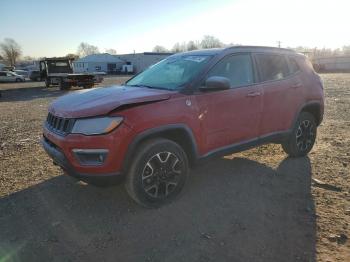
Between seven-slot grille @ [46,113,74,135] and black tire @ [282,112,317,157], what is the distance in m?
3.63

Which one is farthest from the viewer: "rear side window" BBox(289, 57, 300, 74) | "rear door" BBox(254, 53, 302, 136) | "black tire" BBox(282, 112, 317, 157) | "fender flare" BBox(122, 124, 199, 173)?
"black tire" BBox(282, 112, 317, 157)

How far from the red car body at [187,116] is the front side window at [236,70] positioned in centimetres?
8

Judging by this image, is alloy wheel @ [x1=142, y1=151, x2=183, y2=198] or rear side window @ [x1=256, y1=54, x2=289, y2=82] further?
rear side window @ [x1=256, y1=54, x2=289, y2=82]

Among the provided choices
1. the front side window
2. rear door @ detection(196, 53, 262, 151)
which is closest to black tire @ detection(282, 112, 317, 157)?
rear door @ detection(196, 53, 262, 151)

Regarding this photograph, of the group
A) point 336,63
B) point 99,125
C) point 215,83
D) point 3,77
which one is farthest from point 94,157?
point 336,63

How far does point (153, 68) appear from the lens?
18.3 feet

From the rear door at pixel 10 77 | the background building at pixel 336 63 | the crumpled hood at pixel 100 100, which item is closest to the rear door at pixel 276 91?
the crumpled hood at pixel 100 100

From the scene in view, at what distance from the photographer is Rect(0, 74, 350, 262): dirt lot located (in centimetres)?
335

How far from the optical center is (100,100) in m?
4.03

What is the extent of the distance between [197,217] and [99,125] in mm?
1481

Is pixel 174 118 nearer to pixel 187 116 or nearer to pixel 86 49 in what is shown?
pixel 187 116

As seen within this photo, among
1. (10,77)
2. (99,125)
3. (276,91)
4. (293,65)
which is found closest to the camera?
(99,125)

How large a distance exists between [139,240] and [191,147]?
4.33 feet

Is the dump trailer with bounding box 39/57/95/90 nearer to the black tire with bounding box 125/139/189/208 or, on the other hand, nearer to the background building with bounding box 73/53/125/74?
the black tire with bounding box 125/139/189/208
